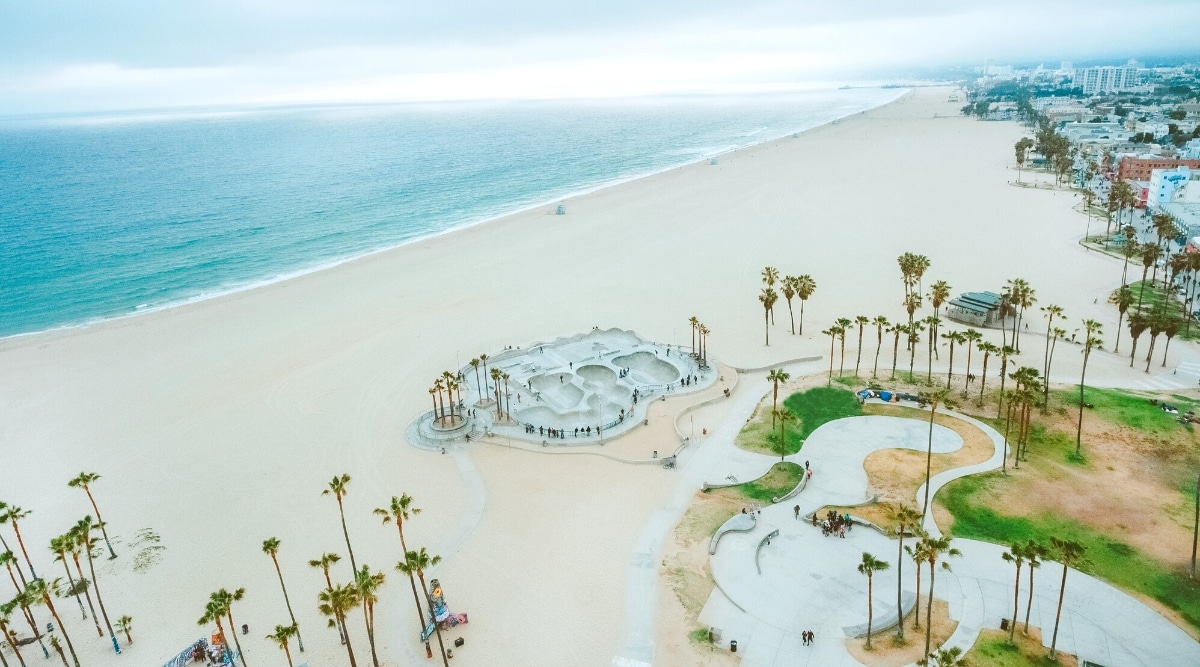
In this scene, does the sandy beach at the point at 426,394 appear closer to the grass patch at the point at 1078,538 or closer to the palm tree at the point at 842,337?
the palm tree at the point at 842,337

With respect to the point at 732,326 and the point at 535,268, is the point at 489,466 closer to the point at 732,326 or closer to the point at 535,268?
the point at 732,326

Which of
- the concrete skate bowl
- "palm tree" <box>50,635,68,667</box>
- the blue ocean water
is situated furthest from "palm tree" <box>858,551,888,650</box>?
the blue ocean water

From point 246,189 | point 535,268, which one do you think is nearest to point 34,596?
point 535,268

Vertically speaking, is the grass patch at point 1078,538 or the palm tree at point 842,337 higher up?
the palm tree at point 842,337

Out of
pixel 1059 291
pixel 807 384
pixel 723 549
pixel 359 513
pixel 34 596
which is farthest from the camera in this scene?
pixel 1059 291

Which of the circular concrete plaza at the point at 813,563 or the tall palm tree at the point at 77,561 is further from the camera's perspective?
the circular concrete plaza at the point at 813,563

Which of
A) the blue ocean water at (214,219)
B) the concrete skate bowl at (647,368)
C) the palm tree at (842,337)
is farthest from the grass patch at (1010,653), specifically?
the blue ocean water at (214,219)

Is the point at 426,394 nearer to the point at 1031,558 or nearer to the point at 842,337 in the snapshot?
the point at 842,337
